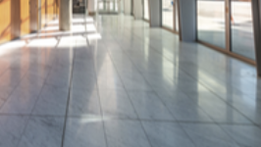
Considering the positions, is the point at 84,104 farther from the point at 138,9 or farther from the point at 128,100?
the point at 138,9

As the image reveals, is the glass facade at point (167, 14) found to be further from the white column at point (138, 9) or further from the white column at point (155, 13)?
the white column at point (138, 9)

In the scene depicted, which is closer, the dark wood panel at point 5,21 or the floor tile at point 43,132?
the floor tile at point 43,132

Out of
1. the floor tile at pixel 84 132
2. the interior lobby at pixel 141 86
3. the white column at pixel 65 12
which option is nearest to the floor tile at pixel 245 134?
the interior lobby at pixel 141 86

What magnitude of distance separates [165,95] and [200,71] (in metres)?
2.50

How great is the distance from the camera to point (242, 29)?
1059 centimetres

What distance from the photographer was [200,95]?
22.1 ft

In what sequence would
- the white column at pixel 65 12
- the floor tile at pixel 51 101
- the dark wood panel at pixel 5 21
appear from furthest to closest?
1. the white column at pixel 65 12
2. the dark wood panel at pixel 5 21
3. the floor tile at pixel 51 101

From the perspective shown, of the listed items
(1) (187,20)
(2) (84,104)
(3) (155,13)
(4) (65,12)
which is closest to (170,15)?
(3) (155,13)

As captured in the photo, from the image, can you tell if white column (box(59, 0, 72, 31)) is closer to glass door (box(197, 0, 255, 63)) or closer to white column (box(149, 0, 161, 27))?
white column (box(149, 0, 161, 27))

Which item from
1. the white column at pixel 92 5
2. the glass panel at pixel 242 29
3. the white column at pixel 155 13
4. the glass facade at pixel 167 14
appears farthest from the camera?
the white column at pixel 92 5

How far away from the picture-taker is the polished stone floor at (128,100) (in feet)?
15.1

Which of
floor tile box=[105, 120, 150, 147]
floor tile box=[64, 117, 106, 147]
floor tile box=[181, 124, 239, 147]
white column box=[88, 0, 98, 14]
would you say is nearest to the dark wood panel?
floor tile box=[64, 117, 106, 147]

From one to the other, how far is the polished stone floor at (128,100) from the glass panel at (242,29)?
Answer: 45 cm

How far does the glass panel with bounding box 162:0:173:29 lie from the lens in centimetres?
1927
